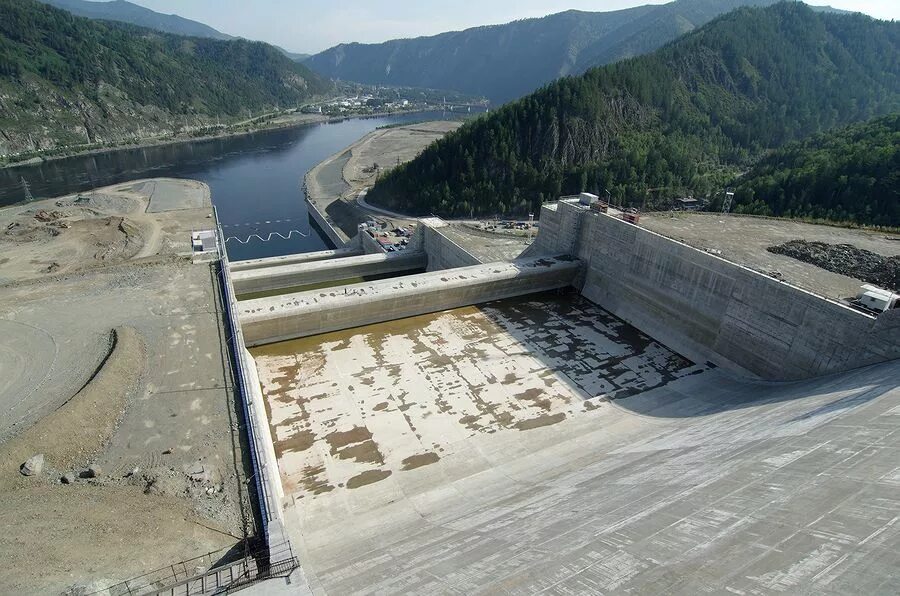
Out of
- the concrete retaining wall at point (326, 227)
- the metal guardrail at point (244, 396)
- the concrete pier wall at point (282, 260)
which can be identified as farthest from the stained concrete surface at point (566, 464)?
the concrete retaining wall at point (326, 227)

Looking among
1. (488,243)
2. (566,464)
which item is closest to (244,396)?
(566,464)

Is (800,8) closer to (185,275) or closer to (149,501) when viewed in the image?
(185,275)

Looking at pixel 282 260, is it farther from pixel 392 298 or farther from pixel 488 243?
pixel 488 243

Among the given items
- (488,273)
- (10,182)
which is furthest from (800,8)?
(10,182)

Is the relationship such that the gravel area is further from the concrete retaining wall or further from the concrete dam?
the concrete retaining wall

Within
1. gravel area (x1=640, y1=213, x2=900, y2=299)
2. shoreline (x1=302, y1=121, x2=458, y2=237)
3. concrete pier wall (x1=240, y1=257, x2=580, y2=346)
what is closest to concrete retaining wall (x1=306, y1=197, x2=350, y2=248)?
shoreline (x1=302, y1=121, x2=458, y2=237)

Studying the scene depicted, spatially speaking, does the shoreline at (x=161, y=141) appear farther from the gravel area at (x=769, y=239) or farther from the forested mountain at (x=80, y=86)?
the gravel area at (x=769, y=239)
